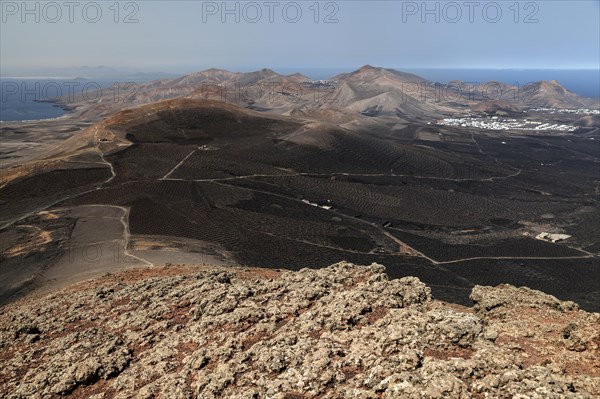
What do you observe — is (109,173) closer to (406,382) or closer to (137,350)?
(137,350)

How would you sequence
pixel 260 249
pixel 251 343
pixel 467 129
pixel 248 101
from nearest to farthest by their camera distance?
1. pixel 251 343
2. pixel 260 249
3. pixel 467 129
4. pixel 248 101

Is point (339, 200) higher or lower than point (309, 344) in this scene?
lower

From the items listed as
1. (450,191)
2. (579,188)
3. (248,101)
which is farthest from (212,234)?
(248,101)

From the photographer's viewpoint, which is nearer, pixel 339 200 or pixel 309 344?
pixel 309 344

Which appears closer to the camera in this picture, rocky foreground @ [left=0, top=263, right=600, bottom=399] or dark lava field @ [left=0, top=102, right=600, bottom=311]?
rocky foreground @ [left=0, top=263, right=600, bottom=399]
